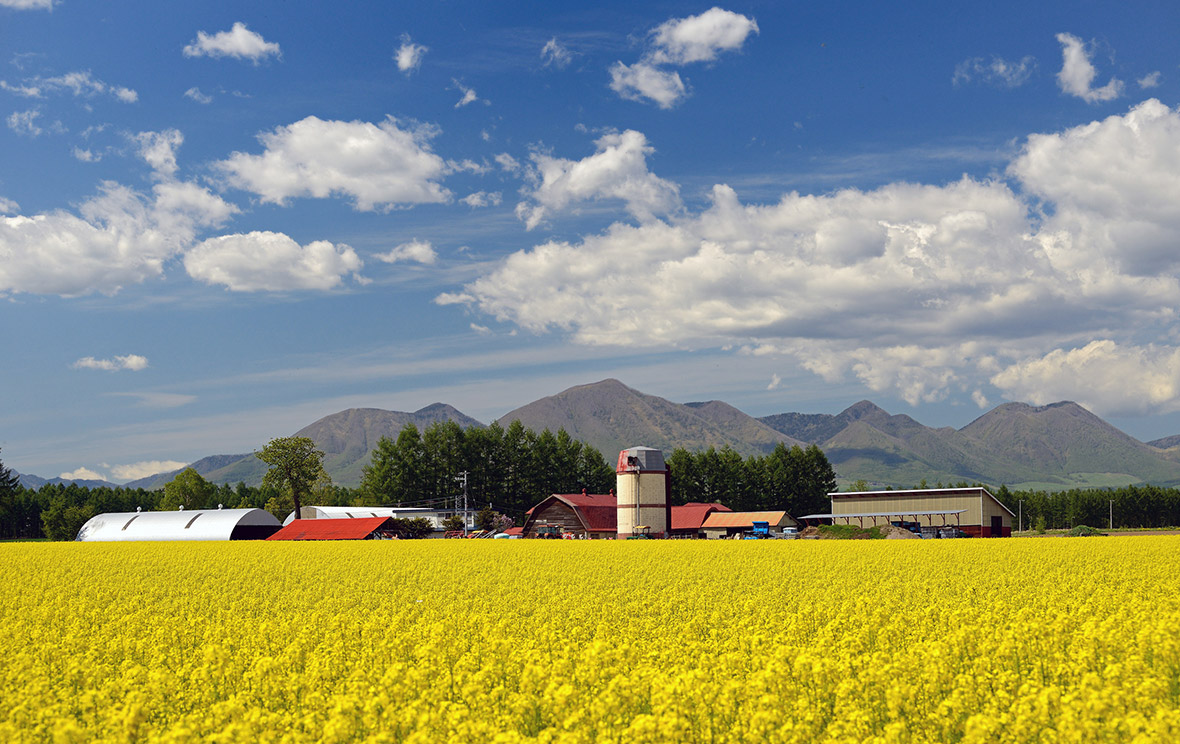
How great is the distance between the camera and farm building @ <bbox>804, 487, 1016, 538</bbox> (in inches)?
3420

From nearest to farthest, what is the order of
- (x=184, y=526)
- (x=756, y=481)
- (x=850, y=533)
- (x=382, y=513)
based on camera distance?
(x=850, y=533) < (x=184, y=526) < (x=382, y=513) < (x=756, y=481)

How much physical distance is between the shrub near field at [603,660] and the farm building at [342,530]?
4663cm

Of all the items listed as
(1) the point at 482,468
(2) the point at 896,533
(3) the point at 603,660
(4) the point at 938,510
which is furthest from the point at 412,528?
(3) the point at 603,660

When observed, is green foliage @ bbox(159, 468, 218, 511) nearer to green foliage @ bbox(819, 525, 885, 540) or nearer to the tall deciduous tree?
the tall deciduous tree

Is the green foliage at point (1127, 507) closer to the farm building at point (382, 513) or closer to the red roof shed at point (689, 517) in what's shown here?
the red roof shed at point (689, 517)

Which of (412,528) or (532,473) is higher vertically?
(532,473)

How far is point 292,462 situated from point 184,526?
38072 mm

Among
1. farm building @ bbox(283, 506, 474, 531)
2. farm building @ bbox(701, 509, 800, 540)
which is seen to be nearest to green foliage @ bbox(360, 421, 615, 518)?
farm building @ bbox(283, 506, 474, 531)

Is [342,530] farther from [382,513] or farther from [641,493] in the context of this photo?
[382,513]

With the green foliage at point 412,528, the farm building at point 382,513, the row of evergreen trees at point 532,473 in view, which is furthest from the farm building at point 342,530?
the row of evergreen trees at point 532,473

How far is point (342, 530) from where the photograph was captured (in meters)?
82.0

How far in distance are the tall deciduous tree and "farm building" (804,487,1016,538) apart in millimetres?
77373

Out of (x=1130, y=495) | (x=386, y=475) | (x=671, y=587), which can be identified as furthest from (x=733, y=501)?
(x=671, y=587)

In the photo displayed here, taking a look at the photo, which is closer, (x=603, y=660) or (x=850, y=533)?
(x=603, y=660)
